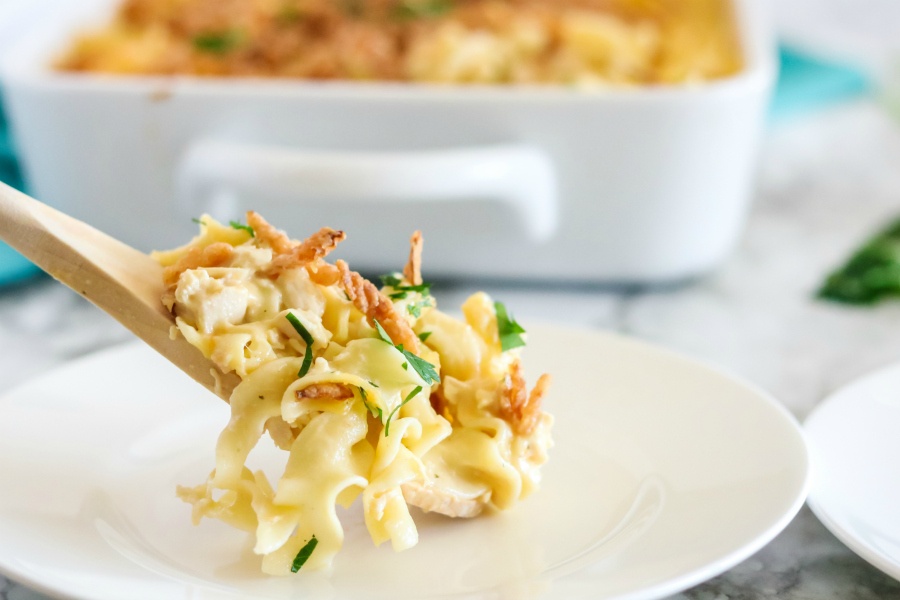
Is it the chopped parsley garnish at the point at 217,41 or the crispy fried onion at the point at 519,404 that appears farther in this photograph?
the chopped parsley garnish at the point at 217,41

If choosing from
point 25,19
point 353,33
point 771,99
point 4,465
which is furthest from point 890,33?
point 4,465

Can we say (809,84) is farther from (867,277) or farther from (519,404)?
(519,404)

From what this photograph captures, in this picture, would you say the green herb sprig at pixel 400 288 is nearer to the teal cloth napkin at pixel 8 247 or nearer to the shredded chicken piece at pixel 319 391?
the shredded chicken piece at pixel 319 391

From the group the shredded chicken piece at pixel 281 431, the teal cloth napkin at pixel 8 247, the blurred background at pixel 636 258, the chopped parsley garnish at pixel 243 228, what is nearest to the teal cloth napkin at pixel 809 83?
the blurred background at pixel 636 258

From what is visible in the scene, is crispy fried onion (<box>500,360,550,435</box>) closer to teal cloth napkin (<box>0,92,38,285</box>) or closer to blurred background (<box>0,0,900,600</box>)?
blurred background (<box>0,0,900,600</box>)

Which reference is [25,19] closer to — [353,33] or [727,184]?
[353,33]

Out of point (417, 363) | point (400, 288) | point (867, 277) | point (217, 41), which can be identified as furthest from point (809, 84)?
point (417, 363)
